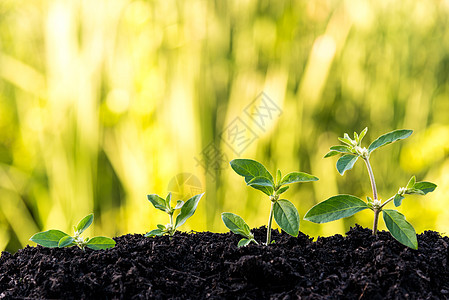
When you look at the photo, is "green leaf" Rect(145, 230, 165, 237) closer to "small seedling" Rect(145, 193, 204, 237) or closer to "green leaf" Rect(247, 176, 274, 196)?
"small seedling" Rect(145, 193, 204, 237)

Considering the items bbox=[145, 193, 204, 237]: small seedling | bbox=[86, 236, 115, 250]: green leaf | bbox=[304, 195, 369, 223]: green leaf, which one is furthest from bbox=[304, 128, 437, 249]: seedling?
bbox=[86, 236, 115, 250]: green leaf

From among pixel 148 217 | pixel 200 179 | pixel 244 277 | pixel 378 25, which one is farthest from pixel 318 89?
pixel 244 277

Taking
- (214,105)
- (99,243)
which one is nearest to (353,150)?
(99,243)

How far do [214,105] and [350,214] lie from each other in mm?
853

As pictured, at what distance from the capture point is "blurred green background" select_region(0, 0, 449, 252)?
4.89 feet

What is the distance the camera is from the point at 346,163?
759 mm

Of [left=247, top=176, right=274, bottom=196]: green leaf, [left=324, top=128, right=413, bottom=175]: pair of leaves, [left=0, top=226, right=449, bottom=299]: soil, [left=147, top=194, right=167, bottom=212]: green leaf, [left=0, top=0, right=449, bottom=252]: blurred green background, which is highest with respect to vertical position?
[left=0, top=0, right=449, bottom=252]: blurred green background

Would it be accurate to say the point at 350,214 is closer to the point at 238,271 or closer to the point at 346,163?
the point at 346,163

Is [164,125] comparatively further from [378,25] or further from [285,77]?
[378,25]

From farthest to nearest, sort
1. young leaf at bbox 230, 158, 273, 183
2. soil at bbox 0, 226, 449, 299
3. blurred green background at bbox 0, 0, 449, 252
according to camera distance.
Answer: blurred green background at bbox 0, 0, 449, 252 < young leaf at bbox 230, 158, 273, 183 < soil at bbox 0, 226, 449, 299

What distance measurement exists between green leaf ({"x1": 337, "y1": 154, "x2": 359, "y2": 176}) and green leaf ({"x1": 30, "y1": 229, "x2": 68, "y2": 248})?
54 cm

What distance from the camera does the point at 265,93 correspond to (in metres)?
1.49

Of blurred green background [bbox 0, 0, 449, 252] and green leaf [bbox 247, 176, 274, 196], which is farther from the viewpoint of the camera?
blurred green background [bbox 0, 0, 449, 252]

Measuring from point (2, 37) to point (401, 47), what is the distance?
4.77 feet
